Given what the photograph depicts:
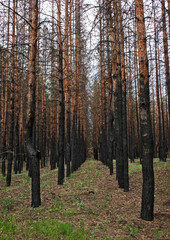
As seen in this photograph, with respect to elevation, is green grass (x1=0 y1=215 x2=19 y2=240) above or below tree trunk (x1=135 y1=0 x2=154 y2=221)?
below

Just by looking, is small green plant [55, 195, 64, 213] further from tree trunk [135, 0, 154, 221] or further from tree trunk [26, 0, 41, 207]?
tree trunk [135, 0, 154, 221]

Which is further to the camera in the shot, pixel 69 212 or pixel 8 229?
pixel 69 212

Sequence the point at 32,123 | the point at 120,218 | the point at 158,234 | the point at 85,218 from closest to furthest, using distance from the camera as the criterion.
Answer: the point at 158,234, the point at 85,218, the point at 120,218, the point at 32,123

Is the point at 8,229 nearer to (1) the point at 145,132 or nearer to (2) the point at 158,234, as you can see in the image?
(2) the point at 158,234

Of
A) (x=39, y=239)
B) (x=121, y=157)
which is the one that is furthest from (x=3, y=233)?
(x=121, y=157)

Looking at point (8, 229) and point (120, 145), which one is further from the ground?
point (120, 145)

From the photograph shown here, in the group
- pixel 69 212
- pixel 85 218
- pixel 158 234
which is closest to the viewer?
pixel 158 234

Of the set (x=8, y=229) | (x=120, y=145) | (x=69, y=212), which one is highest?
(x=120, y=145)

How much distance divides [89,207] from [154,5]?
6189 mm

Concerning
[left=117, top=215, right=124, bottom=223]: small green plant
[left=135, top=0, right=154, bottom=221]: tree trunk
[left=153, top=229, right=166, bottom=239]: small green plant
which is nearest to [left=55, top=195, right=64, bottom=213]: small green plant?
[left=117, top=215, right=124, bottom=223]: small green plant

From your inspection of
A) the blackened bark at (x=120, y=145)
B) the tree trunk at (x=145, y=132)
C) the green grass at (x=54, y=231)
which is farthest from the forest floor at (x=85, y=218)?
the blackened bark at (x=120, y=145)

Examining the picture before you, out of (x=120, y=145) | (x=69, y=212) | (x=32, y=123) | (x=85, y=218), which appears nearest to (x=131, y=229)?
(x=85, y=218)

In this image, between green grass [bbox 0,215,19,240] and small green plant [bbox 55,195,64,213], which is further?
small green plant [bbox 55,195,64,213]

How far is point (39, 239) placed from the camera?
146 inches
